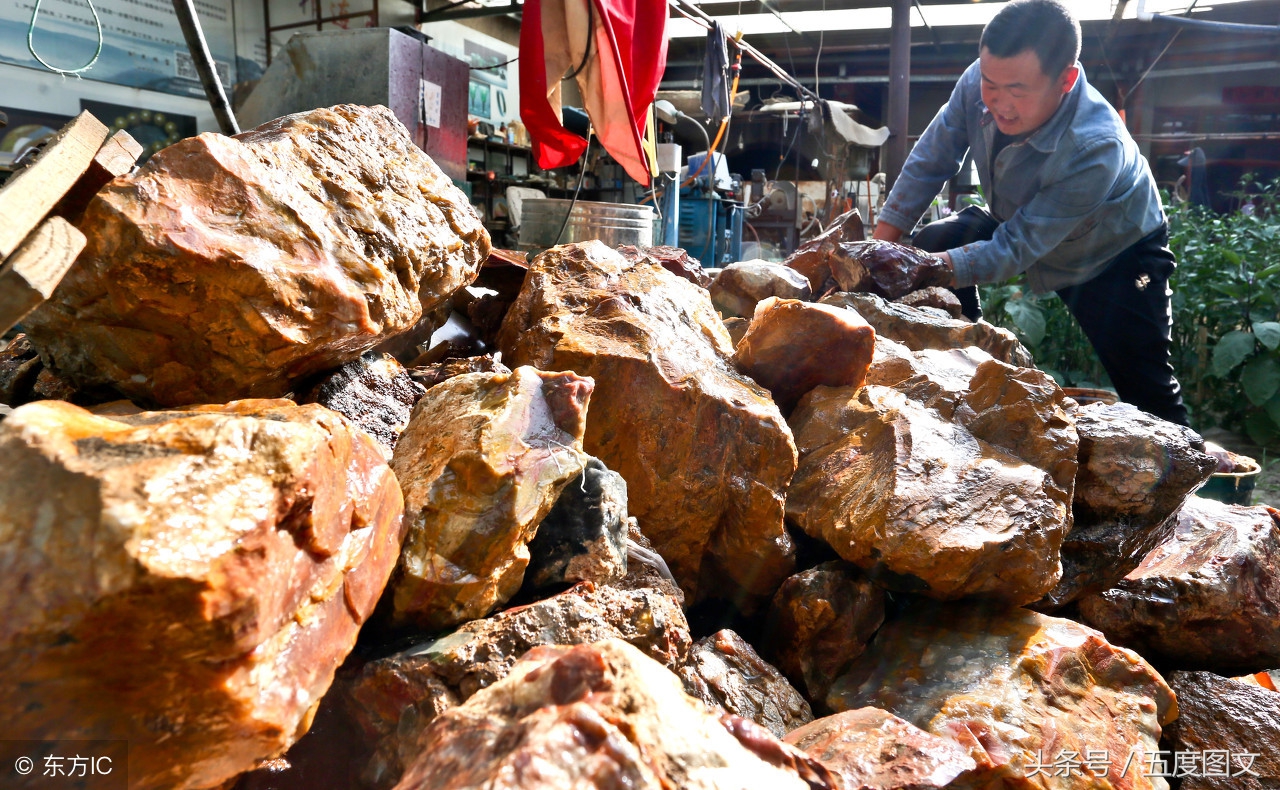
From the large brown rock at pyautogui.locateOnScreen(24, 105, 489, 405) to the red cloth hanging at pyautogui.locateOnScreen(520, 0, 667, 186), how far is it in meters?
1.80

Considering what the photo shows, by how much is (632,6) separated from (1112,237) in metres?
2.26

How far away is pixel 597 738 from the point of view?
84 cm

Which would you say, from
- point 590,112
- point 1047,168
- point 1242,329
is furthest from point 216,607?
point 1242,329

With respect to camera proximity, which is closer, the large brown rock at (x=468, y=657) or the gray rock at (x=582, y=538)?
the large brown rock at (x=468, y=657)

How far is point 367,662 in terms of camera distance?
4.08 ft

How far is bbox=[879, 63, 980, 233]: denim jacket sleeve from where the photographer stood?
4.05 m

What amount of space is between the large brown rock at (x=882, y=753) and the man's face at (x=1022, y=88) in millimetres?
2892

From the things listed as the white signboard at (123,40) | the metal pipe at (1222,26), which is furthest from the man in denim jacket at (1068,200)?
the metal pipe at (1222,26)

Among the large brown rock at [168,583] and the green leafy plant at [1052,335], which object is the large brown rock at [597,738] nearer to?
the large brown rock at [168,583]

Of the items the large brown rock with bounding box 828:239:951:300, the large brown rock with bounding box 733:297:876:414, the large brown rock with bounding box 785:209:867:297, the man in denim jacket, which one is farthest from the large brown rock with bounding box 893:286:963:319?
the large brown rock with bounding box 733:297:876:414

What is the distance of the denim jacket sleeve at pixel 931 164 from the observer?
4.05 m

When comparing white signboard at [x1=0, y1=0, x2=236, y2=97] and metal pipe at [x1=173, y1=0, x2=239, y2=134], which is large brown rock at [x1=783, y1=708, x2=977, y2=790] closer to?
metal pipe at [x1=173, y1=0, x2=239, y2=134]

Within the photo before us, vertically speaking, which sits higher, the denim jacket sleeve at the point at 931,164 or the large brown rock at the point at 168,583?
the denim jacket sleeve at the point at 931,164

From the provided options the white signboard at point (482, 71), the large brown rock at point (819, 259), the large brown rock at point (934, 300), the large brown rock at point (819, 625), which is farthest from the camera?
the white signboard at point (482, 71)
